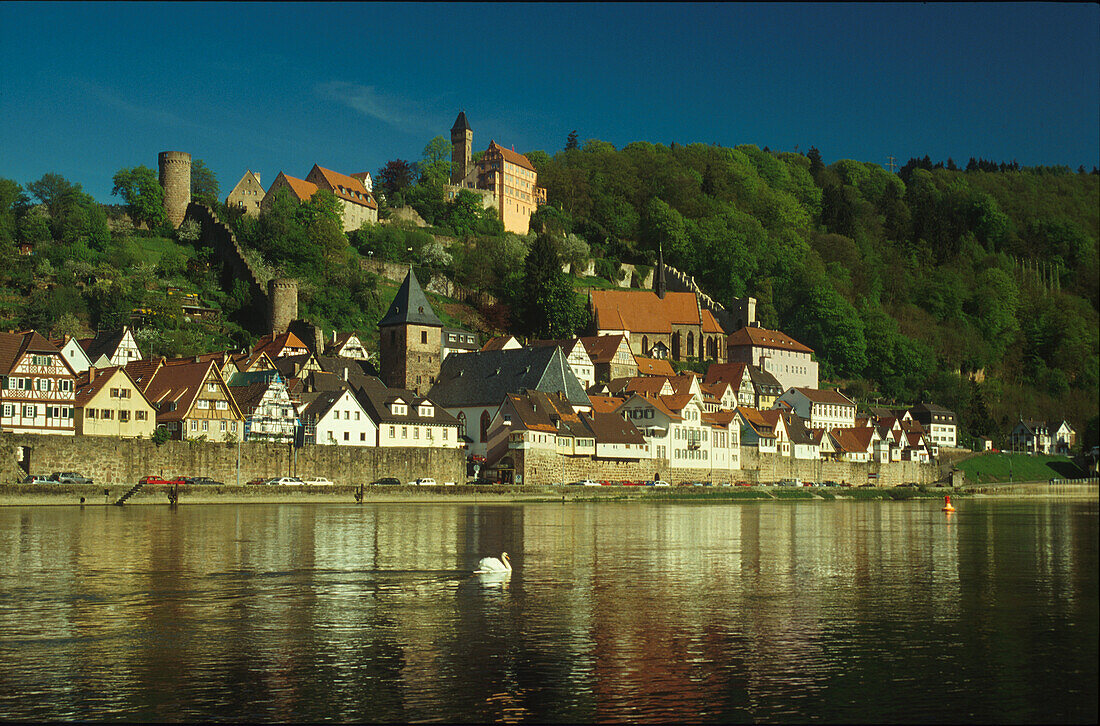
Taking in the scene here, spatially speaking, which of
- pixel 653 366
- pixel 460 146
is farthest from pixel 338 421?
pixel 460 146

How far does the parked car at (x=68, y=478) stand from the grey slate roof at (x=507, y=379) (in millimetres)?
32571

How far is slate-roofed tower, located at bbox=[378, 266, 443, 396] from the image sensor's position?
91.1 m

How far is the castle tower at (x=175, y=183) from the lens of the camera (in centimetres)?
11319

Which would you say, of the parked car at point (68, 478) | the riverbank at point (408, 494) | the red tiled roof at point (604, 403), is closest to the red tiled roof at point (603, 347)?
the red tiled roof at point (604, 403)

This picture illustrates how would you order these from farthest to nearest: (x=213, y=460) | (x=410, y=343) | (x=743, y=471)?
(x=410, y=343) → (x=743, y=471) → (x=213, y=460)

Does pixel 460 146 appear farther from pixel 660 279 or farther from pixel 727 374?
pixel 727 374

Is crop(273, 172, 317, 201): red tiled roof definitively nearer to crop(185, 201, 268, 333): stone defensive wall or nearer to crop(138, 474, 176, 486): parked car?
crop(185, 201, 268, 333): stone defensive wall

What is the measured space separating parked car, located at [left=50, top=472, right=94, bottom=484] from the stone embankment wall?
43cm

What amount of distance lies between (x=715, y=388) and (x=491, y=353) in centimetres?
2342

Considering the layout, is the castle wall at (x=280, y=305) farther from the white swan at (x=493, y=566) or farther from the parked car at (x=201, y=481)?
the white swan at (x=493, y=566)

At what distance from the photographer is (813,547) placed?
37.4m

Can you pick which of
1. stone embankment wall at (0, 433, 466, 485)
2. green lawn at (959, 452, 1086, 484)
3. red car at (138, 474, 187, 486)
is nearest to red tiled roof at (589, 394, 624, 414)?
stone embankment wall at (0, 433, 466, 485)

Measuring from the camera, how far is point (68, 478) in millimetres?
56719

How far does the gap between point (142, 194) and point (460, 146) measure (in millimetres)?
51609
